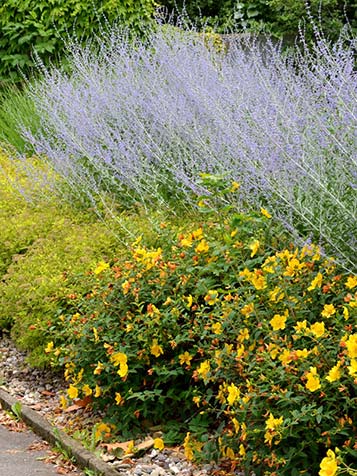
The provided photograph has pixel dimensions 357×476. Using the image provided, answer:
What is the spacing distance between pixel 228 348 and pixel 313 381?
549 millimetres

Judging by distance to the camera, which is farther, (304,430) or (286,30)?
(286,30)

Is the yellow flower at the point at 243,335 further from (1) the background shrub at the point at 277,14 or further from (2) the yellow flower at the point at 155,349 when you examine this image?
(1) the background shrub at the point at 277,14

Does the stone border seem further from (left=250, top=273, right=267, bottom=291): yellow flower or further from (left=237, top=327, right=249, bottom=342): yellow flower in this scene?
(left=250, top=273, right=267, bottom=291): yellow flower

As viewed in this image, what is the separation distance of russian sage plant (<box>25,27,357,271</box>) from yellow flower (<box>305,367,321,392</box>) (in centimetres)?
63

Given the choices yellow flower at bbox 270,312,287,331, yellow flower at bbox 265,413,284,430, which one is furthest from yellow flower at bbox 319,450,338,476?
yellow flower at bbox 270,312,287,331

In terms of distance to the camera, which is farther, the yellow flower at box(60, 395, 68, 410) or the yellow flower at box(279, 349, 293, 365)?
the yellow flower at box(60, 395, 68, 410)

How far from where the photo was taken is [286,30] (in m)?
12.8

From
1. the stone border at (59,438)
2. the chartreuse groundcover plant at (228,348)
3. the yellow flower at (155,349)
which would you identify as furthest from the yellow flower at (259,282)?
the stone border at (59,438)

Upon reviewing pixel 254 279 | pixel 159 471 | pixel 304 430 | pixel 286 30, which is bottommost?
pixel 286 30

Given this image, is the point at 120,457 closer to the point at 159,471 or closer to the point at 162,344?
the point at 159,471

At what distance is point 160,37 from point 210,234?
13.6ft

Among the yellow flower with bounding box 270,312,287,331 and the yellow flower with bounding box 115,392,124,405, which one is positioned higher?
the yellow flower with bounding box 270,312,287,331

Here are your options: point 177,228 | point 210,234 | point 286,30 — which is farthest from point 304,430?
point 286,30

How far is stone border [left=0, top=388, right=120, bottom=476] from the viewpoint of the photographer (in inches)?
151
